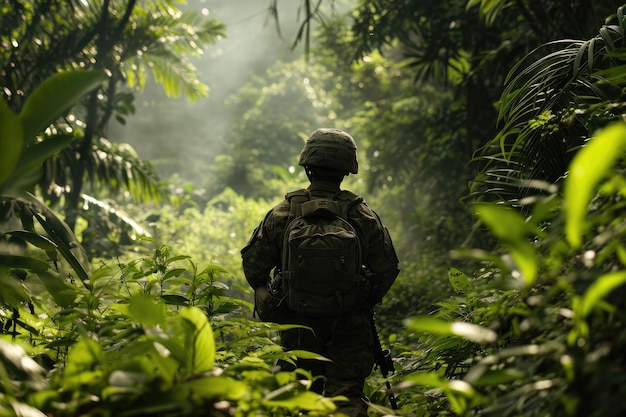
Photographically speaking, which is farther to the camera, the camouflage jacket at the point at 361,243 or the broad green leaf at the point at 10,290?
the camouflage jacket at the point at 361,243

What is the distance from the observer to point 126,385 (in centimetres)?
123

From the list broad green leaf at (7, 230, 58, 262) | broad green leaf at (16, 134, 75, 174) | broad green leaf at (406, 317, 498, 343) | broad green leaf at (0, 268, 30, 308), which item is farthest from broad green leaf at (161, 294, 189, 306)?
broad green leaf at (406, 317, 498, 343)

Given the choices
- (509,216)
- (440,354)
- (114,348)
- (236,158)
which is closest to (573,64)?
(440,354)

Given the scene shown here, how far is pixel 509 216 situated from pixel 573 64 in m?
1.97

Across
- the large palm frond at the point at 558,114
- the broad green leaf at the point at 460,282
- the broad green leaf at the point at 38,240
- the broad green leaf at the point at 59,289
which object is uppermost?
the large palm frond at the point at 558,114

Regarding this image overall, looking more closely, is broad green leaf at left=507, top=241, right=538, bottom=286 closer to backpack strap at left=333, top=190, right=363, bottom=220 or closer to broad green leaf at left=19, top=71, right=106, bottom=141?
broad green leaf at left=19, top=71, right=106, bottom=141

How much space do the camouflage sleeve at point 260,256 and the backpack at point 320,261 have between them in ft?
0.68

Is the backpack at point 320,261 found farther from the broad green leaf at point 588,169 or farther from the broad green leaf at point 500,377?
the broad green leaf at point 588,169

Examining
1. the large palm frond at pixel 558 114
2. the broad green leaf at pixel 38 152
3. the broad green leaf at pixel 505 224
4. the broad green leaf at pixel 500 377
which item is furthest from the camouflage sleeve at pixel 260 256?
the broad green leaf at pixel 505 224

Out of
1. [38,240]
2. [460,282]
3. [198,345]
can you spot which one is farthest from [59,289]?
[460,282]

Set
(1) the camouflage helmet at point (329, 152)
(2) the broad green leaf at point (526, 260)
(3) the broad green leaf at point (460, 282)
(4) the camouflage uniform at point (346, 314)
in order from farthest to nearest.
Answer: (1) the camouflage helmet at point (329, 152)
(4) the camouflage uniform at point (346, 314)
(3) the broad green leaf at point (460, 282)
(2) the broad green leaf at point (526, 260)

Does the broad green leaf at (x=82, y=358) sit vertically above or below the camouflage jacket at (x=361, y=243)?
below

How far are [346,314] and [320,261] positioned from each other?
1.37ft

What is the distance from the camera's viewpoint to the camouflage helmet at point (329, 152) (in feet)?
11.2
